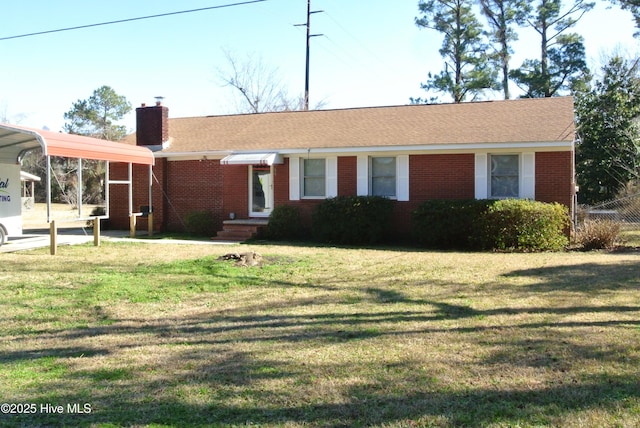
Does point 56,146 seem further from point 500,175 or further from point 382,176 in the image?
point 500,175

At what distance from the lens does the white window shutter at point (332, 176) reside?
17.8 meters

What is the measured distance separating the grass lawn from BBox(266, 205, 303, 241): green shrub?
6387 millimetres

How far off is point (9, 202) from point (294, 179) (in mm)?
8082

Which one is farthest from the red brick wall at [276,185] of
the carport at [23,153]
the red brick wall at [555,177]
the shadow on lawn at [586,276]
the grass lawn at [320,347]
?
the grass lawn at [320,347]

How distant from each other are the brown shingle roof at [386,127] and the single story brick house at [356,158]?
0.03 m

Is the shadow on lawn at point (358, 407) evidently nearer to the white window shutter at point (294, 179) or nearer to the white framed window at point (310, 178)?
the white framed window at point (310, 178)

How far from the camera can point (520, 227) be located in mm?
14422

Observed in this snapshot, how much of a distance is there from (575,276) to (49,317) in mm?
8370

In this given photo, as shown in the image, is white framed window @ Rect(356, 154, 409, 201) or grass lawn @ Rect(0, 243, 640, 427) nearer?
grass lawn @ Rect(0, 243, 640, 427)

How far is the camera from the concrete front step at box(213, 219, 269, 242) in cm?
1747

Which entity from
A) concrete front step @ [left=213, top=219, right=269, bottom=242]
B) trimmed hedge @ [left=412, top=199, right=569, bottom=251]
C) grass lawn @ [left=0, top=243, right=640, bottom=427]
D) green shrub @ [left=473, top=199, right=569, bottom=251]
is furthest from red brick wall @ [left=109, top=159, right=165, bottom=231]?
green shrub @ [left=473, top=199, right=569, bottom=251]

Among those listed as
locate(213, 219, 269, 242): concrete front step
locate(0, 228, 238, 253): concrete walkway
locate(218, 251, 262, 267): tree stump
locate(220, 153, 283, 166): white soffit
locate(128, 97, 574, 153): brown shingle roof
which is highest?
locate(128, 97, 574, 153): brown shingle roof

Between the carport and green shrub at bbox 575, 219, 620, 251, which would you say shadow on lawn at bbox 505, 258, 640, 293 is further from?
the carport

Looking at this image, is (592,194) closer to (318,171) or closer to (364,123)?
(364,123)
